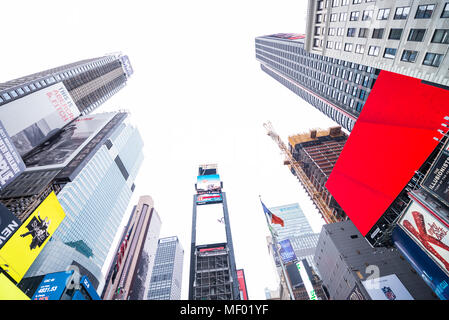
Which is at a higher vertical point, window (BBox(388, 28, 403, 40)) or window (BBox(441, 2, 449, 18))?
window (BBox(388, 28, 403, 40))

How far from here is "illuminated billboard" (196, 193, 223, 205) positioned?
8288 cm

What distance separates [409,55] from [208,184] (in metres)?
75.6

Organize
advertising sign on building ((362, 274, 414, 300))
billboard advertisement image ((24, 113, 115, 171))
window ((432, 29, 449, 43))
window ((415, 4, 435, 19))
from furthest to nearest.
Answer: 1. billboard advertisement image ((24, 113, 115, 171))
2. advertising sign on building ((362, 274, 414, 300))
3. window ((415, 4, 435, 19))
4. window ((432, 29, 449, 43))

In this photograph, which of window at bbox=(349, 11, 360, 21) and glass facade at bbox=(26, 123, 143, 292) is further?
glass facade at bbox=(26, 123, 143, 292)

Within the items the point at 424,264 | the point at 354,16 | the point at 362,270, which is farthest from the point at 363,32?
the point at 362,270

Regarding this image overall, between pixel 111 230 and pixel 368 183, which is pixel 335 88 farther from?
pixel 111 230

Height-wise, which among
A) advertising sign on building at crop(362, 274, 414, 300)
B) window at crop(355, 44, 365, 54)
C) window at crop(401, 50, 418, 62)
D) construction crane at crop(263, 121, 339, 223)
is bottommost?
advertising sign on building at crop(362, 274, 414, 300)

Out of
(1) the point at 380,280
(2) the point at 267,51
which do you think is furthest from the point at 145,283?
(2) the point at 267,51

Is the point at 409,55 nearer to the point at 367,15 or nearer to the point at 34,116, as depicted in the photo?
the point at 367,15

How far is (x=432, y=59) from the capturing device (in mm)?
19328

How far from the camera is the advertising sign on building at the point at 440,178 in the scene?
1688cm

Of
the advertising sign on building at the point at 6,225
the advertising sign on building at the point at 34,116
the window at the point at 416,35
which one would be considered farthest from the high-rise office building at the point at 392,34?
the advertising sign on building at the point at 34,116

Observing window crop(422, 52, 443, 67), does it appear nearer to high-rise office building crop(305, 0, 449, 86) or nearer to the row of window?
high-rise office building crop(305, 0, 449, 86)

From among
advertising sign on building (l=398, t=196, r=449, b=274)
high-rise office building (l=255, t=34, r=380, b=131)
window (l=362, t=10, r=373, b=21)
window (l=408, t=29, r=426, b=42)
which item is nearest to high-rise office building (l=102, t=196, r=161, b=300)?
advertising sign on building (l=398, t=196, r=449, b=274)
